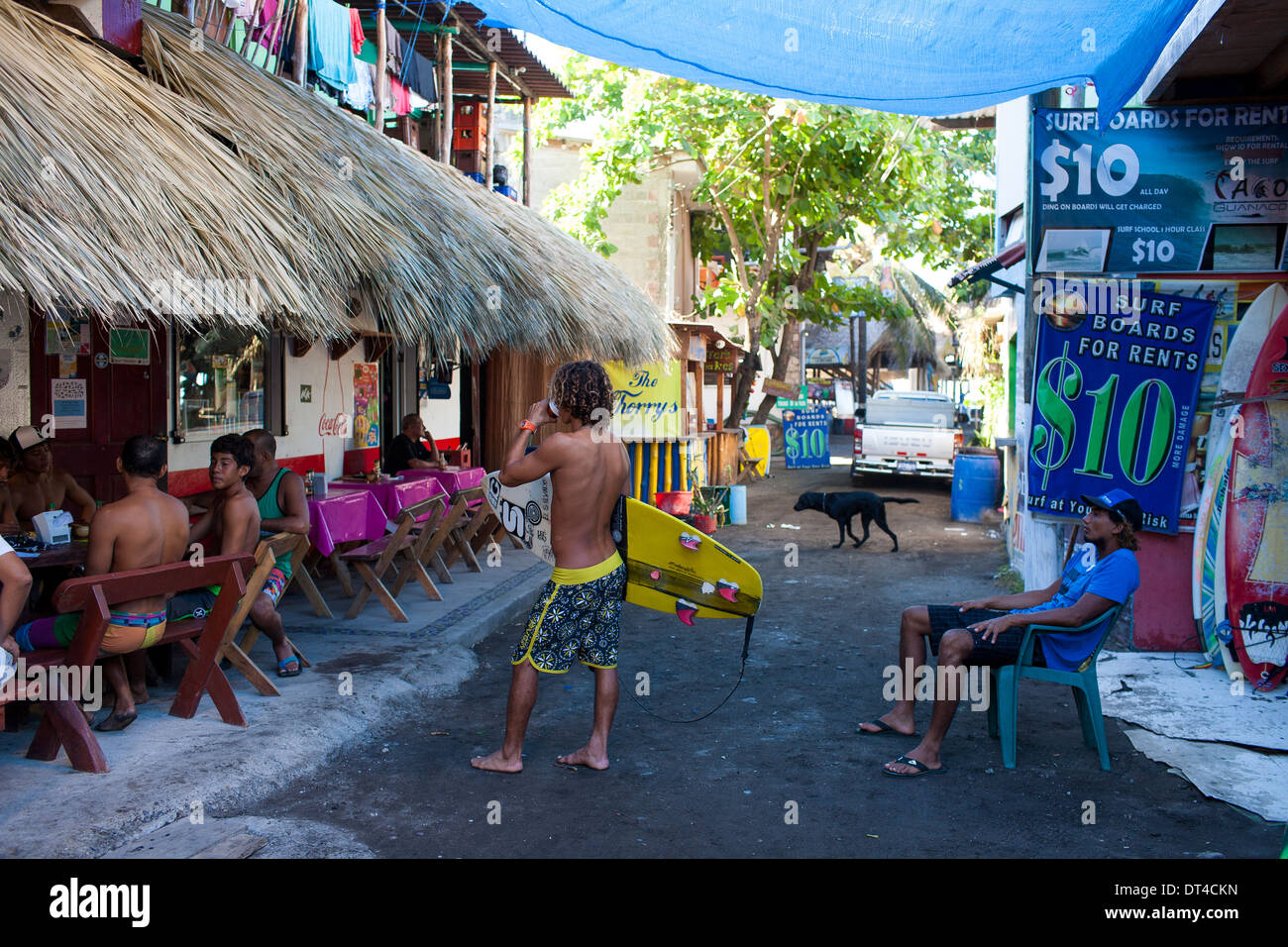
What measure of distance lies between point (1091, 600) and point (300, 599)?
5596mm

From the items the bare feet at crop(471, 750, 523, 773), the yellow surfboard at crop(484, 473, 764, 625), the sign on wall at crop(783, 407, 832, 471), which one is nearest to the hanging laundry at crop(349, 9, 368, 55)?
the yellow surfboard at crop(484, 473, 764, 625)

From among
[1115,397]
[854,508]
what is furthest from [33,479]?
[854,508]

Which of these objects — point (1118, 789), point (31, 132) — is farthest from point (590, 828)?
point (31, 132)

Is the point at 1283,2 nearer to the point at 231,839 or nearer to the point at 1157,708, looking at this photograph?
the point at 1157,708

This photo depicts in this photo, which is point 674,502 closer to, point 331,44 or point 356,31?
point 356,31

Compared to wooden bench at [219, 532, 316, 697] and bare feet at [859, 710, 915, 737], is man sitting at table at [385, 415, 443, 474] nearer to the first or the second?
wooden bench at [219, 532, 316, 697]

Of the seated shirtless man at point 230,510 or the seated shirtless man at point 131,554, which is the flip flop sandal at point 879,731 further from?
the seated shirtless man at point 131,554

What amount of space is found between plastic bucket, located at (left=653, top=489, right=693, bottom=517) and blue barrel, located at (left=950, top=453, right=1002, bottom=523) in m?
4.27

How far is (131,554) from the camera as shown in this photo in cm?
460

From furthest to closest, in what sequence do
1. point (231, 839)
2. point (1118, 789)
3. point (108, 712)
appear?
point (108, 712) → point (1118, 789) → point (231, 839)

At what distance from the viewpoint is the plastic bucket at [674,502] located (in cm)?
1243

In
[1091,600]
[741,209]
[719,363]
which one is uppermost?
[741,209]

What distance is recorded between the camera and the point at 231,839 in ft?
12.5

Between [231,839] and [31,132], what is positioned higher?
[31,132]
